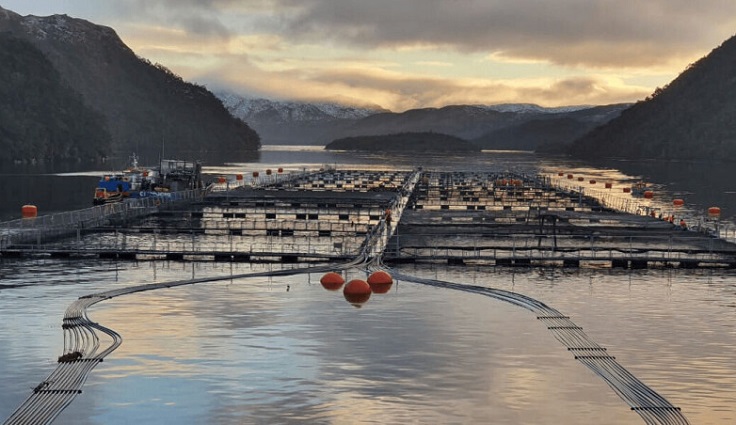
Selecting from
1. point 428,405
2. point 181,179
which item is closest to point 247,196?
point 181,179

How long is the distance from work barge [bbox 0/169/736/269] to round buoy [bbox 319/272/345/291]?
38.4 ft

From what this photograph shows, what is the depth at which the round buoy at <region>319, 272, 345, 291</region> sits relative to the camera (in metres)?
71.9

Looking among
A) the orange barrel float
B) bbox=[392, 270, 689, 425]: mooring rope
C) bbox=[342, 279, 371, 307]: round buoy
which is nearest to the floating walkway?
bbox=[392, 270, 689, 425]: mooring rope

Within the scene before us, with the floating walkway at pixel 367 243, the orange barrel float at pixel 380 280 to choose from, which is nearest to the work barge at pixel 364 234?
the floating walkway at pixel 367 243

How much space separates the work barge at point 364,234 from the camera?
86.3m

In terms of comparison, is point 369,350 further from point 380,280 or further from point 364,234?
point 364,234

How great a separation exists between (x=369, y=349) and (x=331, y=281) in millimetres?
20572

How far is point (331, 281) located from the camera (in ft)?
237

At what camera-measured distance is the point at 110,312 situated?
200 ft

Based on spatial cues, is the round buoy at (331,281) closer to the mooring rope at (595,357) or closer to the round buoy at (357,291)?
the round buoy at (357,291)

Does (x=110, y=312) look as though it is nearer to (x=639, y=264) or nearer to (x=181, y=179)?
(x=639, y=264)

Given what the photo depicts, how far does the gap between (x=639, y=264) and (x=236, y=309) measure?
36.0 metres

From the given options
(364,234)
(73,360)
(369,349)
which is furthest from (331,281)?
(364,234)

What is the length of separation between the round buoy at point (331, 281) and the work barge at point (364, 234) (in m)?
11.7
